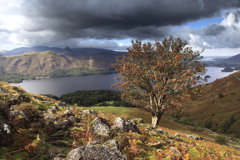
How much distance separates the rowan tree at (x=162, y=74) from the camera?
17.0 m

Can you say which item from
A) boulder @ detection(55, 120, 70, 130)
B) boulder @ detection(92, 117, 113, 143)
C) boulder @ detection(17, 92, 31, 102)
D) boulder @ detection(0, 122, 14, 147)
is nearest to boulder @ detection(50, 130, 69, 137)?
boulder @ detection(55, 120, 70, 130)

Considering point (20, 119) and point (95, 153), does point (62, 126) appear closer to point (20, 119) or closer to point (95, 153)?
point (20, 119)

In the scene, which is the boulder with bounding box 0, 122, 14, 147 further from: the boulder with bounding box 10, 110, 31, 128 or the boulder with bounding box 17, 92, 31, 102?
the boulder with bounding box 17, 92, 31, 102

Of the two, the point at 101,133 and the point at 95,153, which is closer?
the point at 95,153

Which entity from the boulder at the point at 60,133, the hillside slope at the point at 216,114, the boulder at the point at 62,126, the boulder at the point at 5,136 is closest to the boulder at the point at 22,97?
the boulder at the point at 62,126

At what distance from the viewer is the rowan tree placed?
16984 millimetres

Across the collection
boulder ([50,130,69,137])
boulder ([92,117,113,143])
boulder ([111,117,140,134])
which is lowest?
boulder ([111,117,140,134])

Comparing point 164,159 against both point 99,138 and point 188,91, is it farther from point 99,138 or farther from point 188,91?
point 188,91

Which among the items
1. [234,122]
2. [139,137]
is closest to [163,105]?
[139,137]

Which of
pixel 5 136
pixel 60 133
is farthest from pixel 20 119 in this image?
pixel 60 133

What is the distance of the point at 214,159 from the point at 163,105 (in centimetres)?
1229

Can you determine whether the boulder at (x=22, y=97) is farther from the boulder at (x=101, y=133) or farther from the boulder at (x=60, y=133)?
the boulder at (x=101, y=133)

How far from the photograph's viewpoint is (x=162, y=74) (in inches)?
679

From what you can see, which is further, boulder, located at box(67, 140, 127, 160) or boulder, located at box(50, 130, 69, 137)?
boulder, located at box(50, 130, 69, 137)
